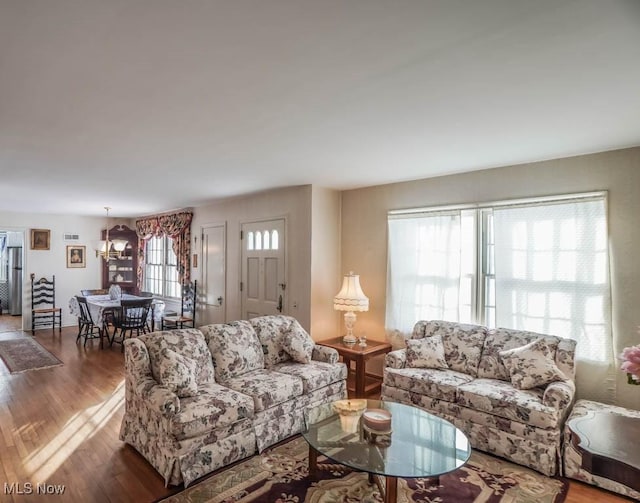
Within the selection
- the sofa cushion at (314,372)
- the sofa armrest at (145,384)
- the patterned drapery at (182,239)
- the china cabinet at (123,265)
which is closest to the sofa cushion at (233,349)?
the sofa cushion at (314,372)

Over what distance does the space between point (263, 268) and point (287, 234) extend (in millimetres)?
708

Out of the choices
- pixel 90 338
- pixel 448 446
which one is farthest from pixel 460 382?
pixel 90 338

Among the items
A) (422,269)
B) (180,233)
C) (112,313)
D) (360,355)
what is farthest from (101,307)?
(422,269)

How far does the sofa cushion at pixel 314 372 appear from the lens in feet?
10.9

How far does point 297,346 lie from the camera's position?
3.70 m

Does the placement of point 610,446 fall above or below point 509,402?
above

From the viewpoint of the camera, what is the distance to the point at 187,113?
242 cm

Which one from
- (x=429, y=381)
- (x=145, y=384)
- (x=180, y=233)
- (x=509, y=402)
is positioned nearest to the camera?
(x=145, y=384)

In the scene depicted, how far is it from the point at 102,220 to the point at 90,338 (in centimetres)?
304

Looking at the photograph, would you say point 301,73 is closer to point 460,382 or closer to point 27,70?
point 27,70

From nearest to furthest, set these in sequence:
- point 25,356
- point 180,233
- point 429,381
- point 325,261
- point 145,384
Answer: point 145,384 → point 429,381 → point 325,261 → point 25,356 → point 180,233

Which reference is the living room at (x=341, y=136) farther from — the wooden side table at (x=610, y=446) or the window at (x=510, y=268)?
the wooden side table at (x=610, y=446)

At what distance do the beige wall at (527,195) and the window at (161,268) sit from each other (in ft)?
14.3

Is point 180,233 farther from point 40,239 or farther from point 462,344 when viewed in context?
point 462,344
